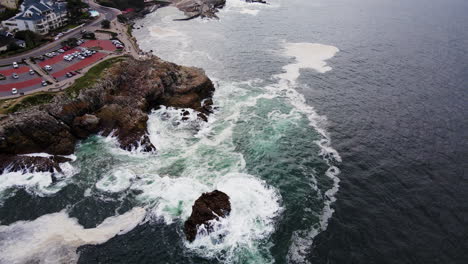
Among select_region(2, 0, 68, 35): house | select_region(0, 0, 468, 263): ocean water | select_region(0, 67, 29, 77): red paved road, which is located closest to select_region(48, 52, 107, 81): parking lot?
select_region(0, 67, 29, 77): red paved road

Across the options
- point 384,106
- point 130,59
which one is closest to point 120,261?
point 130,59

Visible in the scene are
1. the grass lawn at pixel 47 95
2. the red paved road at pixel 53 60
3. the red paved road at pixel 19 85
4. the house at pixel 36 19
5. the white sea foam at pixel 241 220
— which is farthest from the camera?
the house at pixel 36 19

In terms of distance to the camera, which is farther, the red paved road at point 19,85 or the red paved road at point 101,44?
the red paved road at point 101,44

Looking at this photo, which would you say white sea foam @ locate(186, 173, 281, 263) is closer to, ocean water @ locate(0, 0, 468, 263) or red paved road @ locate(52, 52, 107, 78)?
ocean water @ locate(0, 0, 468, 263)

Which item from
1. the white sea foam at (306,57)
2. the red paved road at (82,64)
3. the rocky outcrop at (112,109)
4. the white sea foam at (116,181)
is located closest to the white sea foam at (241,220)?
the white sea foam at (116,181)

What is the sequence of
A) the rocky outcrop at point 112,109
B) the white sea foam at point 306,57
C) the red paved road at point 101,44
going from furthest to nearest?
1. the white sea foam at point 306,57
2. the red paved road at point 101,44
3. the rocky outcrop at point 112,109

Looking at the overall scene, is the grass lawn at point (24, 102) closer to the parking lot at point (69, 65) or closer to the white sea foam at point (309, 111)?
the parking lot at point (69, 65)

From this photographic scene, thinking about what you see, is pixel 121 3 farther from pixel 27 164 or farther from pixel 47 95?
pixel 27 164
